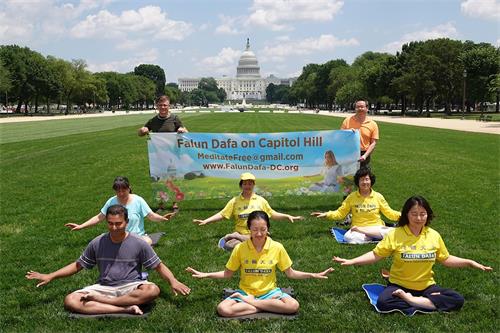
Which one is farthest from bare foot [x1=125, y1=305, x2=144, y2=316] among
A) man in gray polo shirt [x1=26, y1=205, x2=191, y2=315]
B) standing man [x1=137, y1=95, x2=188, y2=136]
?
standing man [x1=137, y1=95, x2=188, y2=136]

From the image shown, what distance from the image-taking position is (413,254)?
6.00 m

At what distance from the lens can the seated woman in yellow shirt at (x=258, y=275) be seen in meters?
5.78

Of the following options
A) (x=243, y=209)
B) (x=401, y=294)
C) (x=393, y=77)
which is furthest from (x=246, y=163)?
(x=393, y=77)

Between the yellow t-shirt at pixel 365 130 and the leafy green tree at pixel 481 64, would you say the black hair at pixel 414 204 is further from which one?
the leafy green tree at pixel 481 64

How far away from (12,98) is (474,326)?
332 ft

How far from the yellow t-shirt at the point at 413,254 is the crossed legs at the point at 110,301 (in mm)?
2933

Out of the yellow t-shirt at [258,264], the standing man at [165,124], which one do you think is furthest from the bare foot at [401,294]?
the standing man at [165,124]

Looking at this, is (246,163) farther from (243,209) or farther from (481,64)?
(481,64)

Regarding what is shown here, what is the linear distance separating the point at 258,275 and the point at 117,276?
5.74 ft

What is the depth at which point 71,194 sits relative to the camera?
13.8 metres

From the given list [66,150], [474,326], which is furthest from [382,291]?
[66,150]

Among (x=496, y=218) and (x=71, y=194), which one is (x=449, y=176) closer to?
(x=496, y=218)

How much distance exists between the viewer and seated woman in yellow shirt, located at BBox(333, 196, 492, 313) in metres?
5.86

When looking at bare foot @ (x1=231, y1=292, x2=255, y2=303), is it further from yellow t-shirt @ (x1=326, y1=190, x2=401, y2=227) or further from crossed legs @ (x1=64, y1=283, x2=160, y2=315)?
yellow t-shirt @ (x1=326, y1=190, x2=401, y2=227)
